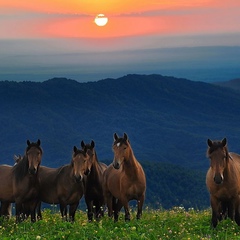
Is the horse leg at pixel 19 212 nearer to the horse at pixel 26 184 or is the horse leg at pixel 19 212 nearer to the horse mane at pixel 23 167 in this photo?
the horse at pixel 26 184

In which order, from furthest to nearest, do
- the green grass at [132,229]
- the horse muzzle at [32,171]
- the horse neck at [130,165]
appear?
the horse neck at [130,165], the horse muzzle at [32,171], the green grass at [132,229]

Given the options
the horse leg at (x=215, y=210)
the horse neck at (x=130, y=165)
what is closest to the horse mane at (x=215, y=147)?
the horse leg at (x=215, y=210)

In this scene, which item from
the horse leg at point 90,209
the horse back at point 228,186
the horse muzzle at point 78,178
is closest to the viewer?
the horse back at point 228,186

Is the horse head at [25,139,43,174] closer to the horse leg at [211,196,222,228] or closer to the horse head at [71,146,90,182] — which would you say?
the horse head at [71,146,90,182]

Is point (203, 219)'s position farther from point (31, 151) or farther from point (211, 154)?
point (31, 151)

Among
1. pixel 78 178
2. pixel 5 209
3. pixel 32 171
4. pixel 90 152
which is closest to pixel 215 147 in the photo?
pixel 78 178

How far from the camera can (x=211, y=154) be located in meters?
14.6

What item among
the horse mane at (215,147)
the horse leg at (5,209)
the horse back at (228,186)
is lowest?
the horse leg at (5,209)

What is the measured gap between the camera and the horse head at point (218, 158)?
14266mm

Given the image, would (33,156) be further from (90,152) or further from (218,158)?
(218,158)

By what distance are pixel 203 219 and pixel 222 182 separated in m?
2.69

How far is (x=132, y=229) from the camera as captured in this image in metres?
14.0

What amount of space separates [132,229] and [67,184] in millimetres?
3926

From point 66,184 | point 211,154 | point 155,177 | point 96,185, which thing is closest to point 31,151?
point 66,184
